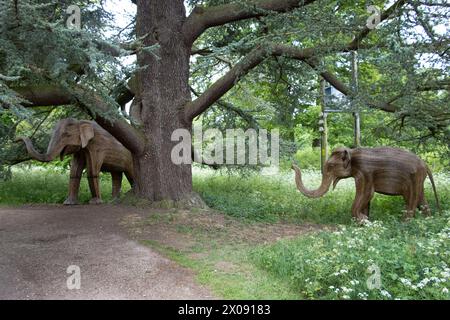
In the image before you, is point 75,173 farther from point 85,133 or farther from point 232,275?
point 232,275

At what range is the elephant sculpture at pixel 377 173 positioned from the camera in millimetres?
9016

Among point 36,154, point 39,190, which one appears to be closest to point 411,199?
point 36,154

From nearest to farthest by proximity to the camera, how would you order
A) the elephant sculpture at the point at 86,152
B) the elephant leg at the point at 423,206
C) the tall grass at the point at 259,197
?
the elephant leg at the point at 423,206 → the elephant sculpture at the point at 86,152 → the tall grass at the point at 259,197

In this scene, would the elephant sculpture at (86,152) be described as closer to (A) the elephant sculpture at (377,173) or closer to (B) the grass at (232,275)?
(B) the grass at (232,275)

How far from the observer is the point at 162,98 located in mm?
9844

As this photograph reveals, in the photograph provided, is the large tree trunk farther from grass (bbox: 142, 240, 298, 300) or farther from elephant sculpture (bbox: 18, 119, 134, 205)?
grass (bbox: 142, 240, 298, 300)

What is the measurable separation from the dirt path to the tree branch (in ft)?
15.0

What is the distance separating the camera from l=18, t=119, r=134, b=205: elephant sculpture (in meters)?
9.40

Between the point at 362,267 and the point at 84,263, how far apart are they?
3.43 metres

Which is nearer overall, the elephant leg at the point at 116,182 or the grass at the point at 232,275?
the grass at the point at 232,275

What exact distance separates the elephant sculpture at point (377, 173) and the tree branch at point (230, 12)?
309 centimetres

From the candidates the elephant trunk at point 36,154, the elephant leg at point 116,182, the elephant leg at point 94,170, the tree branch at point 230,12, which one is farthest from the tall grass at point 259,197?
the tree branch at point 230,12
